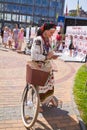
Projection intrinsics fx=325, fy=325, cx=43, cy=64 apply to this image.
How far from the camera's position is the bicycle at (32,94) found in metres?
5.18

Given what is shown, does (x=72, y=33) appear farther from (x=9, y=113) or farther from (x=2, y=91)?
(x=9, y=113)

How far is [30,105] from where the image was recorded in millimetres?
5492

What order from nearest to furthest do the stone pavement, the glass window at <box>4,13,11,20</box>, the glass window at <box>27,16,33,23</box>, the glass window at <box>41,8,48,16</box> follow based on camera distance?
the stone pavement < the glass window at <box>4,13,11,20</box> < the glass window at <box>27,16,33,23</box> < the glass window at <box>41,8,48,16</box>

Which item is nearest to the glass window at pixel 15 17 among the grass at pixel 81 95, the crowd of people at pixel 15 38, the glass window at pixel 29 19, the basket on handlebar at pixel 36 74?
the glass window at pixel 29 19

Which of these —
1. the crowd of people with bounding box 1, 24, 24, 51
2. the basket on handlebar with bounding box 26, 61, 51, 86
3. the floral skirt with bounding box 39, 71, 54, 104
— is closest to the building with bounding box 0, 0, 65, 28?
the crowd of people with bounding box 1, 24, 24, 51

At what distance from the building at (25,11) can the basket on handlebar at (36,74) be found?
271 ft

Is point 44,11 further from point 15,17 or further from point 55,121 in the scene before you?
point 55,121

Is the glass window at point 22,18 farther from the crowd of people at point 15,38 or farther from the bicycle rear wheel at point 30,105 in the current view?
the bicycle rear wheel at point 30,105

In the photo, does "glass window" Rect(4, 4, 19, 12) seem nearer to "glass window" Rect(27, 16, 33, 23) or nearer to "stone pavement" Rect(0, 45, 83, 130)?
"glass window" Rect(27, 16, 33, 23)

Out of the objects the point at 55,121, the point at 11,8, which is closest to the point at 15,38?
the point at 55,121

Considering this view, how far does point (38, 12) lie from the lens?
9119cm

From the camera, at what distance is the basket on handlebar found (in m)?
5.20

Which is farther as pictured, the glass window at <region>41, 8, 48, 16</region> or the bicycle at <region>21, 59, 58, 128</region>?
the glass window at <region>41, 8, 48, 16</region>

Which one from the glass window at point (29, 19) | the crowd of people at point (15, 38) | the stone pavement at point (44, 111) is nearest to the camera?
the stone pavement at point (44, 111)
